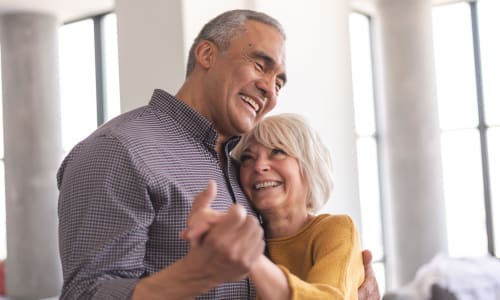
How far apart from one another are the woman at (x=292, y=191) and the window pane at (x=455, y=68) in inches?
310

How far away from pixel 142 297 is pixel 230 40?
34.3 inches

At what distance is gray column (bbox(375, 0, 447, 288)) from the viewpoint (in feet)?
29.3

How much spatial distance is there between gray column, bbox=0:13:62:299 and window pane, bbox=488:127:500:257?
572 cm

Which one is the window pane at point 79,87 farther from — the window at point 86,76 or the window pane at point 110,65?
the window pane at point 110,65

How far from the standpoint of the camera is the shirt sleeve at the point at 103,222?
54.1 inches

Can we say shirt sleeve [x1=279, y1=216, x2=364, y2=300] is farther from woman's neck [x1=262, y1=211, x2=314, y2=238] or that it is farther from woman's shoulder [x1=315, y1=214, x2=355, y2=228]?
woman's neck [x1=262, y1=211, x2=314, y2=238]

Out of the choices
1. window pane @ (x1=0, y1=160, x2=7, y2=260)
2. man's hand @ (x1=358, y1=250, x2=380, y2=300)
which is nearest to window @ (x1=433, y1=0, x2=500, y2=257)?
window pane @ (x1=0, y1=160, x2=7, y2=260)

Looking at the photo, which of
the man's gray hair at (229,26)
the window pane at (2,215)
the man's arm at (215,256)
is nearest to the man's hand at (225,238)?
the man's arm at (215,256)

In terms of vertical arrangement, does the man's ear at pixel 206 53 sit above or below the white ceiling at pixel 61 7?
below

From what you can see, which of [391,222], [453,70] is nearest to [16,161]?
[391,222]

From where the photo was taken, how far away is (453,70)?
380 inches

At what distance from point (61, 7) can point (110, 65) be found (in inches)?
38.4

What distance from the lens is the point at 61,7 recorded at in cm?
909

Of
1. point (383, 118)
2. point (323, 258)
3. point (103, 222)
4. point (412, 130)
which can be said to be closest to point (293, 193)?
point (323, 258)
